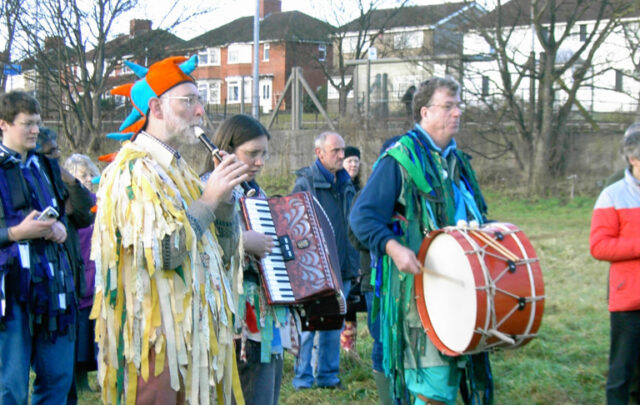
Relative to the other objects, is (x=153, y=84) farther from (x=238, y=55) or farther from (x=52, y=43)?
(x=238, y=55)

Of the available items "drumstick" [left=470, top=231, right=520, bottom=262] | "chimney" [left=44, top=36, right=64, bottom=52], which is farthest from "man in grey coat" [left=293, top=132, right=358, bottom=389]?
"chimney" [left=44, top=36, right=64, bottom=52]

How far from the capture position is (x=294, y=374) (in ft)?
20.3

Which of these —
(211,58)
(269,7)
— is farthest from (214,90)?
(269,7)

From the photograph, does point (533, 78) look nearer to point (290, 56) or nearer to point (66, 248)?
point (66, 248)

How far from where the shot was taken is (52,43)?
64.1 ft

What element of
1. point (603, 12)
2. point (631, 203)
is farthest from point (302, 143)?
point (631, 203)

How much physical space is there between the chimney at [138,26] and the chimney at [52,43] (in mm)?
1906

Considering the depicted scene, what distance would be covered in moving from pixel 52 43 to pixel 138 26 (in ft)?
7.68

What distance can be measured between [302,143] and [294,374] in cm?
1454

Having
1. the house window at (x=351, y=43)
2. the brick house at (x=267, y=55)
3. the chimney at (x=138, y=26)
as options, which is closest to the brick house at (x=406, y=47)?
the house window at (x=351, y=43)

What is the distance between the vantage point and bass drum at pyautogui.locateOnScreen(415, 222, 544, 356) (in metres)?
3.39

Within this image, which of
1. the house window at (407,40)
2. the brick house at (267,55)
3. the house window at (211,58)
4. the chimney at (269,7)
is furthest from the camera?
the house window at (211,58)

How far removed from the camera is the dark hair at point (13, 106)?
3.91 metres

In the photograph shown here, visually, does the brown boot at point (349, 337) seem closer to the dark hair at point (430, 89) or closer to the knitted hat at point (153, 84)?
the dark hair at point (430, 89)
